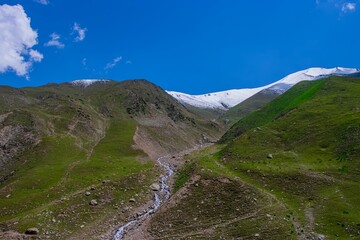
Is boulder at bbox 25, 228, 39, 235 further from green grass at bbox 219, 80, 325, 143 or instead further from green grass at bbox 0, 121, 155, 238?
green grass at bbox 219, 80, 325, 143

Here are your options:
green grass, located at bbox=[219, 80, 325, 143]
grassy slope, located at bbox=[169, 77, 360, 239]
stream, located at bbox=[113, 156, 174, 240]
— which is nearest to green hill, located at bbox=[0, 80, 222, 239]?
stream, located at bbox=[113, 156, 174, 240]

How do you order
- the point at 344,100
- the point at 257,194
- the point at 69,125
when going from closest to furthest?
the point at 257,194 < the point at 344,100 < the point at 69,125

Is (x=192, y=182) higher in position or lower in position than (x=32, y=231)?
higher

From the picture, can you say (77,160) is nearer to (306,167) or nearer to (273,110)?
(306,167)

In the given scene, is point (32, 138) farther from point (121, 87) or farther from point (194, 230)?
point (121, 87)

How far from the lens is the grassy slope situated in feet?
140

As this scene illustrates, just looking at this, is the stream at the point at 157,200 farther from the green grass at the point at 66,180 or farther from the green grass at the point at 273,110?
the green grass at the point at 273,110

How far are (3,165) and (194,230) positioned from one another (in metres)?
52.5

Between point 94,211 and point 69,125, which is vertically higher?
point 69,125

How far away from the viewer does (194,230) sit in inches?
1725

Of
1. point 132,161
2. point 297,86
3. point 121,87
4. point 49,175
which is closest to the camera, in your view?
point 49,175

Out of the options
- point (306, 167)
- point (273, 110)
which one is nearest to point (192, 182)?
point (306, 167)

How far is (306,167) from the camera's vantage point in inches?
2343

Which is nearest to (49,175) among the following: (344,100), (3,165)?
(3,165)
